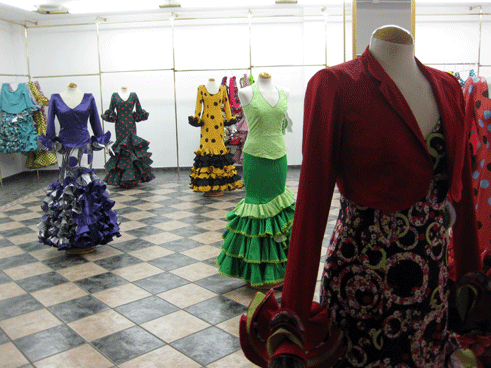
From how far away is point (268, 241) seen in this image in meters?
3.08

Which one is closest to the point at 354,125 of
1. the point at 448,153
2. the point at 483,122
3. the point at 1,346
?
the point at 448,153

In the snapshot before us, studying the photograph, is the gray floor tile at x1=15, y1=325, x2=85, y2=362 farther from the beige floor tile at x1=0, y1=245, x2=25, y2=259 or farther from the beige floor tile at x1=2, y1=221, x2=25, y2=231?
the beige floor tile at x1=2, y1=221, x2=25, y2=231

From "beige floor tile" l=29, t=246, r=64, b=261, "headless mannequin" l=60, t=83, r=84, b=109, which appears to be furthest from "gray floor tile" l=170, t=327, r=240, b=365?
"headless mannequin" l=60, t=83, r=84, b=109

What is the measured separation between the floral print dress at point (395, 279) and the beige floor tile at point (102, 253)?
3381 mm

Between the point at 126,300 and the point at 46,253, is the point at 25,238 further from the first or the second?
the point at 126,300

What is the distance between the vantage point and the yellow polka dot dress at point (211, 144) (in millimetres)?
6375

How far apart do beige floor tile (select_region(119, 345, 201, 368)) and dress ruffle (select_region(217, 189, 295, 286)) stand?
0.81 m

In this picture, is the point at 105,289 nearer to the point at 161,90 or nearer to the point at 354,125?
the point at 354,125

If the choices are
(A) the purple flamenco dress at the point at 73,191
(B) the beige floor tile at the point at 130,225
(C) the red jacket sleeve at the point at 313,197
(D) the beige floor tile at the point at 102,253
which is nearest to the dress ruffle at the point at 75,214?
(A) the purple flamenco dress at the point at 73,191

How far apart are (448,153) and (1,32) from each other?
917 cm

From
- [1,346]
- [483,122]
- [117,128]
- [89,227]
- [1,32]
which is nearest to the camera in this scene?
[483,122]

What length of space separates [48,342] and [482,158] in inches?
94.0

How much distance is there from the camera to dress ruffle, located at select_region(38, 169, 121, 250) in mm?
4004

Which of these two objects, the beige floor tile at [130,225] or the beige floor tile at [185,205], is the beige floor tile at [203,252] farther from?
the beige floor tile at [185,205]
